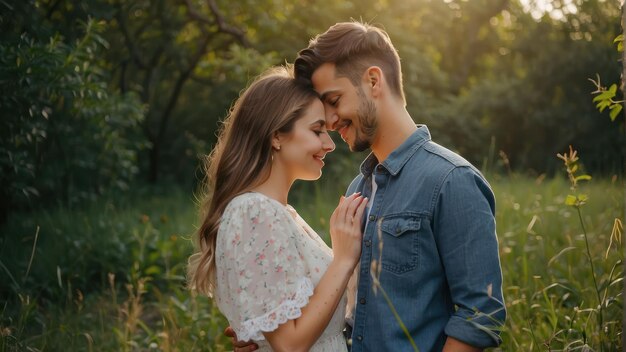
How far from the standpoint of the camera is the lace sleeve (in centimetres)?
239

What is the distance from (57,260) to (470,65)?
17.0 metres

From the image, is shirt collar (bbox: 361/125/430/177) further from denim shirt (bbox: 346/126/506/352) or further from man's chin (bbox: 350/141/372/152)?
man's chin (bbox: 350/141/372/152)

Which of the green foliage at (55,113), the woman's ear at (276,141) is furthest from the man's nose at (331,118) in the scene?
the green foliage at (55,113)

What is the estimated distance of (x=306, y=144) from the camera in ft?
8.92

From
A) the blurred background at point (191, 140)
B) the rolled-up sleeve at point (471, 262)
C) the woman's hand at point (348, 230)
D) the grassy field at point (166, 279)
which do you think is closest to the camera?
the rolled-up sleeve at point (471, 262)

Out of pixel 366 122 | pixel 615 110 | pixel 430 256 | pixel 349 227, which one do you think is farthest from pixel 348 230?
pixel 615 110

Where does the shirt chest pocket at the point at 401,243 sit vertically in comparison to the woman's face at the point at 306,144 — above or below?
below

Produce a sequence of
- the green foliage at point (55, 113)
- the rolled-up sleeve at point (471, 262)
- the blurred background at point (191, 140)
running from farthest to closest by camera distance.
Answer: the green foliage at point (55, 113)
the blurred background at point (191, 140)
the rolled-up sleeve at point (471, 262)

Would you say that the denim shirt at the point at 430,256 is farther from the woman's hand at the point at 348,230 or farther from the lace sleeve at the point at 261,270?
the lace sleeve at the point at 261,270

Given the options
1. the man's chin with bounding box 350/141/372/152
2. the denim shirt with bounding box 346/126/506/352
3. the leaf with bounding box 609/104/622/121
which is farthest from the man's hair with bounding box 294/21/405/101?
the leaf with bounding box 609/104/622/121

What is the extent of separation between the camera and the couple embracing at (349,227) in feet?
7.55

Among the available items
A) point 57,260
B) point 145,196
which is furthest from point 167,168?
point 57,260

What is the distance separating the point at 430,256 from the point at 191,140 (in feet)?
33.2

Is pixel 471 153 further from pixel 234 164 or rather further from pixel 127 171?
pixel 234 164
